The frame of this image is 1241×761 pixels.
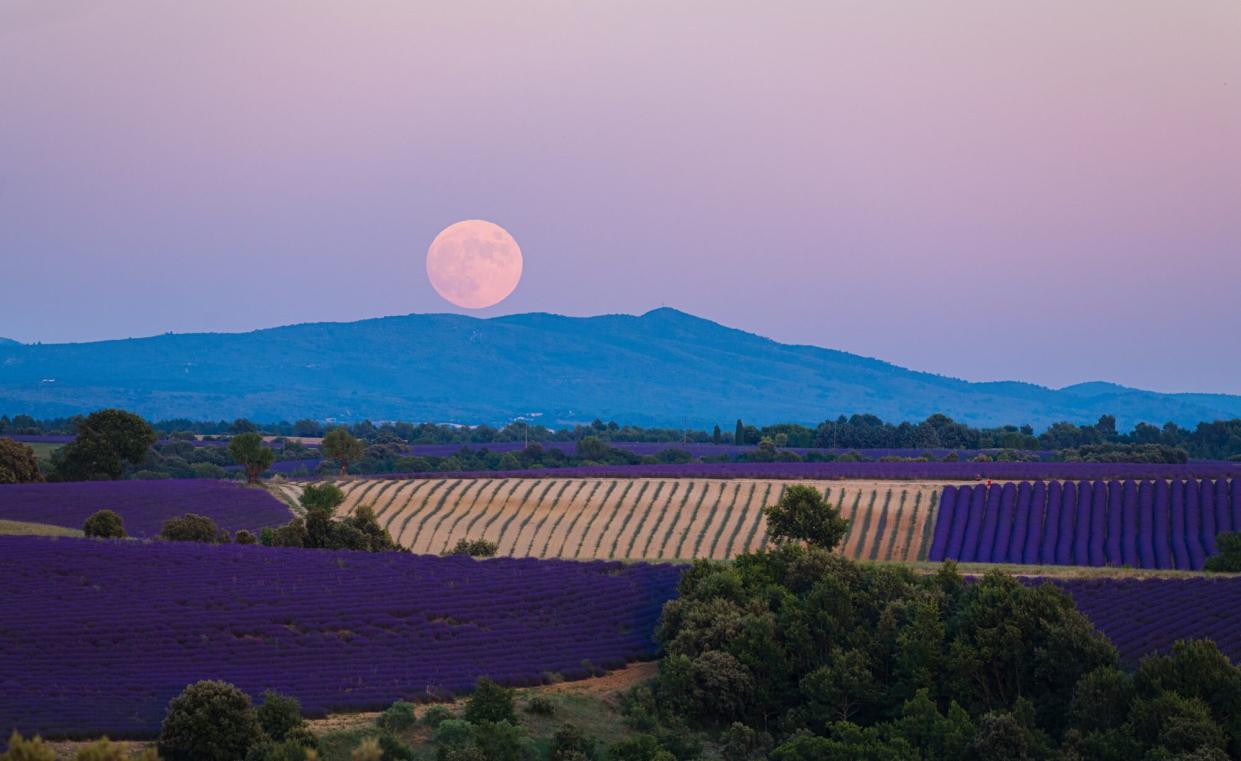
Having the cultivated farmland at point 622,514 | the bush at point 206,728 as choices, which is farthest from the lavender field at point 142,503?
the bush at point 206,728

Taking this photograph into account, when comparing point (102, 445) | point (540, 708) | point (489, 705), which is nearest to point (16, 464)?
point (102, 445)

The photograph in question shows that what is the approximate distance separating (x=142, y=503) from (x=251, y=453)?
1356cm

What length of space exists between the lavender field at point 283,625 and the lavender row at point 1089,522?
21.4 meters

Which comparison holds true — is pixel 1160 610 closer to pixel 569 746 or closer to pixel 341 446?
pixel 569 746

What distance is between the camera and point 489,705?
26.4 meters

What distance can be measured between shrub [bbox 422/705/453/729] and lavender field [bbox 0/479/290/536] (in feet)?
99.6

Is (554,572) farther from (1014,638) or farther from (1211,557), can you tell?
(1211,557)

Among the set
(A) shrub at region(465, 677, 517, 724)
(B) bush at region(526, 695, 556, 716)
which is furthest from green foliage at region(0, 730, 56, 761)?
(B) bush at region(526, 695, 556, 716)

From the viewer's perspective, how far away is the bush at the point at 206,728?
2262 cm

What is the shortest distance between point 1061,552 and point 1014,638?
87.9ft

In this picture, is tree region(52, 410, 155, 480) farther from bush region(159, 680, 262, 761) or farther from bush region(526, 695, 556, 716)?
bush region(159, 680, 262, 761)

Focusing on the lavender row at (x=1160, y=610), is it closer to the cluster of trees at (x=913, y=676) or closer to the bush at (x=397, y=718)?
the cluster of trees at (x=913, y=676)

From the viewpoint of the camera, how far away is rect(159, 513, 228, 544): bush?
4766cm

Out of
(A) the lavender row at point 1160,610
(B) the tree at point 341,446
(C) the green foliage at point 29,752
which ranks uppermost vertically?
(B) the tree at point 341,446
